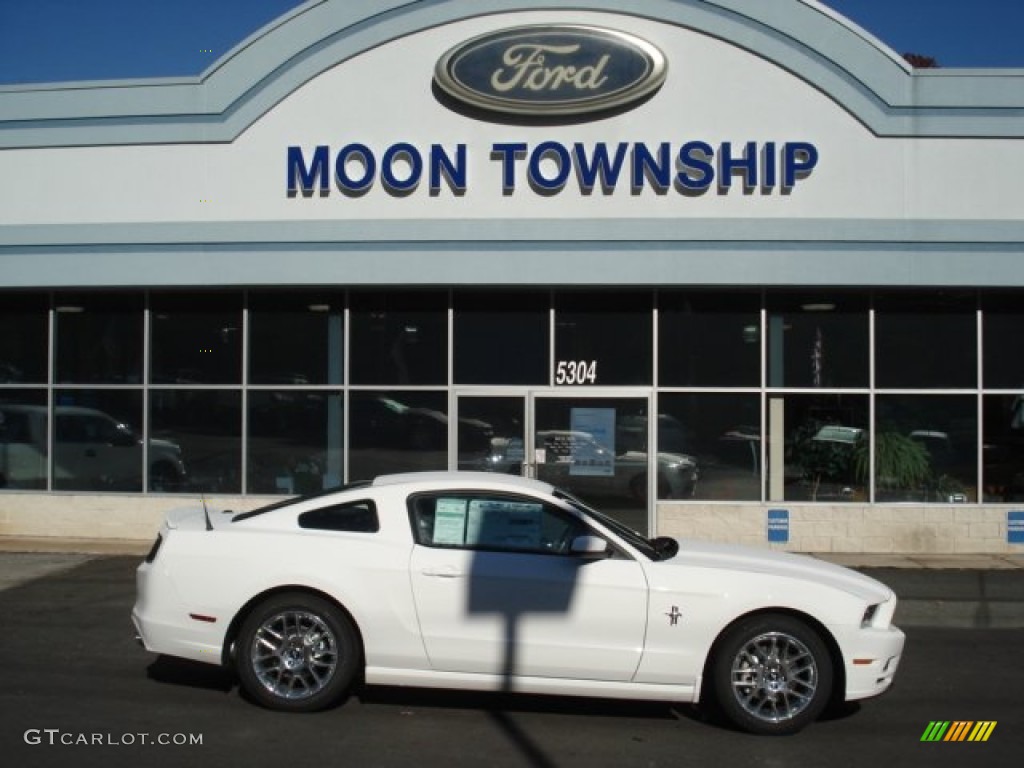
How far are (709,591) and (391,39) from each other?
9357 millimetres

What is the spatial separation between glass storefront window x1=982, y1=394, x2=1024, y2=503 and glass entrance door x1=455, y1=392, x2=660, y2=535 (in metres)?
4.25

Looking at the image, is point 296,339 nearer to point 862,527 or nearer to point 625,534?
point 862,527

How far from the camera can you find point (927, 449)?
1398 centimetres

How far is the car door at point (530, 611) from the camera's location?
21.5 ft

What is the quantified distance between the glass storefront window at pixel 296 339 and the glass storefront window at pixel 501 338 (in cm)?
161

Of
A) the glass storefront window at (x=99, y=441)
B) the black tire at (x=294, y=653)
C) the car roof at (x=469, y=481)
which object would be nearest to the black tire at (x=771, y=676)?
the car roof at (x=469, y=481)

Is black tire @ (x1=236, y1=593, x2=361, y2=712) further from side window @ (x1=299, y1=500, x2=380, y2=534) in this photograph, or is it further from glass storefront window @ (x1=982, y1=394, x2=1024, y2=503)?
glass storefront window @ (x1=982, y1=394, x2=1024, y2=503)

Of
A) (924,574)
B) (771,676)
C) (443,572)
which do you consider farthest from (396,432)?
(771,676)

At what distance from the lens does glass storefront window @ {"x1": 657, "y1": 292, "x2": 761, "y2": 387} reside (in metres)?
14.0

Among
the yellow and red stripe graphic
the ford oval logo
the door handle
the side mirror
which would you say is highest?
the ford oval logo

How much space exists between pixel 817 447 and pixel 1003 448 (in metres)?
2.31

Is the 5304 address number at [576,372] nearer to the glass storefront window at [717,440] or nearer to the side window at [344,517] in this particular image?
the glass storefront window at [717,440]

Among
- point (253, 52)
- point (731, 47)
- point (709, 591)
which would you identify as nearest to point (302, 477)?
point (253, 52)

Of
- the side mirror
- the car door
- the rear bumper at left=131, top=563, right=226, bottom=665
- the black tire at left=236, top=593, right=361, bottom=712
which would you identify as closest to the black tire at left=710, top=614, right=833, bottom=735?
the car door
